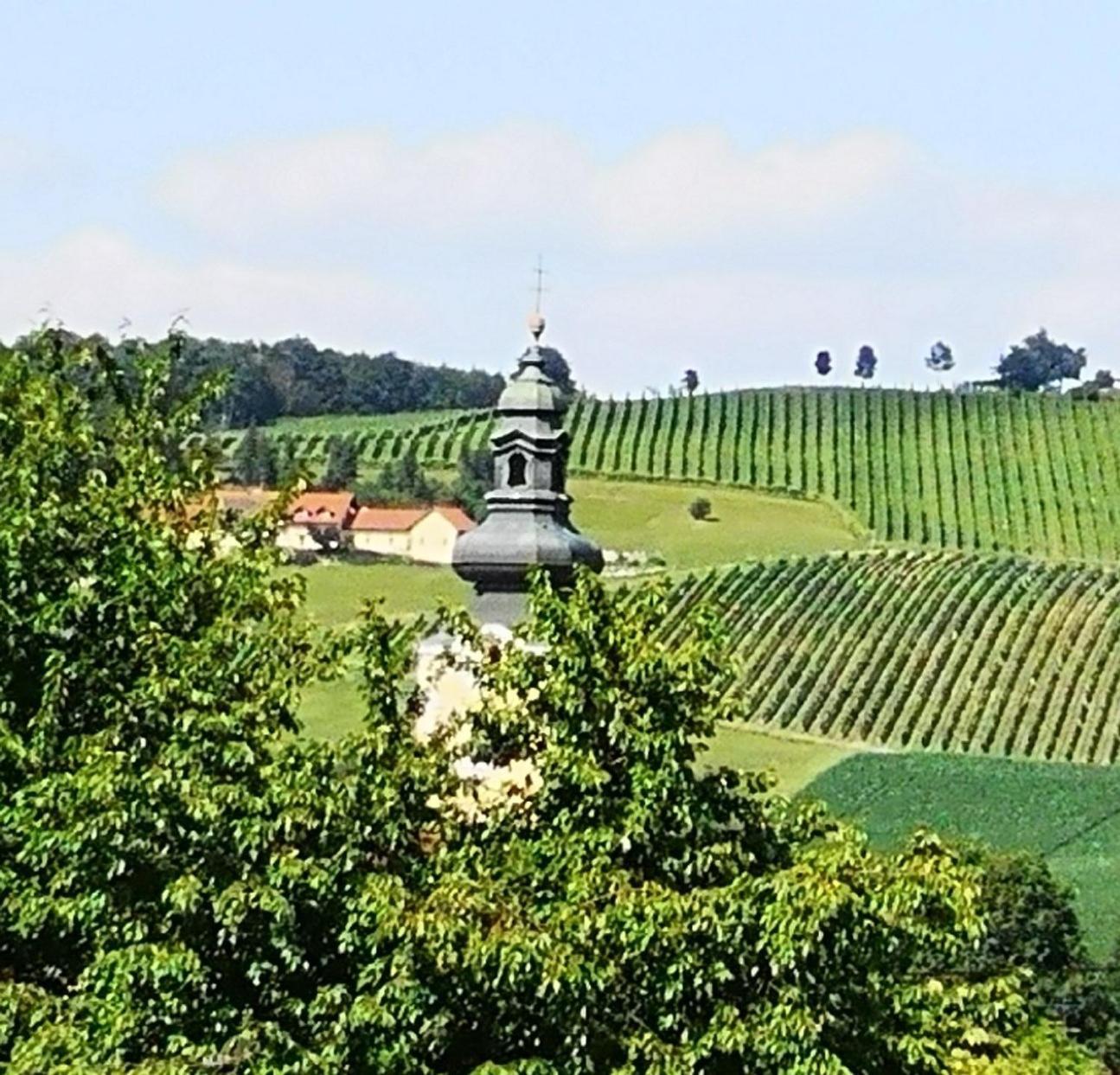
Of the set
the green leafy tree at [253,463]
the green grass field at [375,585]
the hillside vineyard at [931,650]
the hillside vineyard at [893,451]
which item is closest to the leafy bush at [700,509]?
the hillside vineyard at [893,451]

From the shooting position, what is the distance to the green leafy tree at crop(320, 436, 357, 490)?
320 feet

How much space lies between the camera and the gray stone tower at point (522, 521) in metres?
21.6

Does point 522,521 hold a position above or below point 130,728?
above

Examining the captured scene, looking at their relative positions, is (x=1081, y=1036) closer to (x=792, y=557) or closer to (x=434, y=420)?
(x=792, y=557)

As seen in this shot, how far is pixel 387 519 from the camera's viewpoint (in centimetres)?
8656

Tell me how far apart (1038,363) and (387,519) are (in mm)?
88397

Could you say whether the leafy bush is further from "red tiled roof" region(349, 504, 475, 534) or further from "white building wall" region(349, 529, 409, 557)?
"white building wall" region(349, 529, 409, 557)

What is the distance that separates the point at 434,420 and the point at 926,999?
9801 centimetres

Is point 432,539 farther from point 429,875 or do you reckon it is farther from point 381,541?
point 429,875

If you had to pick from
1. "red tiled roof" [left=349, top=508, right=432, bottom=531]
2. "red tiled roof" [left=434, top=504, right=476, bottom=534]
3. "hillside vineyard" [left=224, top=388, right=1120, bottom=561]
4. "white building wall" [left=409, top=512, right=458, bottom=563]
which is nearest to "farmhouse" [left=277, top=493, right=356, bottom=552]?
"red tiled roof" [left=349, top=508, right=432, bottom=531]

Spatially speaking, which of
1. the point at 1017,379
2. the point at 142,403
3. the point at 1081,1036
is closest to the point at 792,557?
the point at 1081,1036

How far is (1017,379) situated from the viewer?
165 meters

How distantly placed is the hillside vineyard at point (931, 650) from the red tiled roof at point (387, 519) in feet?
51.7

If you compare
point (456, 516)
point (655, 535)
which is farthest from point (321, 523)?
point (655, 535)
